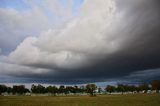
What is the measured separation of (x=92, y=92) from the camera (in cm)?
19750

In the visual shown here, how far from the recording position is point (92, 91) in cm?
19975

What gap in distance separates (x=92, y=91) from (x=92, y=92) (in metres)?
2.30
